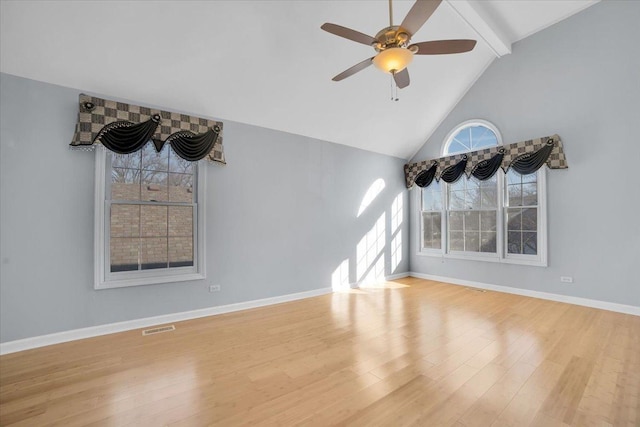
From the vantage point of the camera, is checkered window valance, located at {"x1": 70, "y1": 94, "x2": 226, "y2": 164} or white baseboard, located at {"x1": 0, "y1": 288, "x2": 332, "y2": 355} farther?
checkered window valance, located at {"x1": 70, "y1": 94, "x2": 226, "y2": 164}

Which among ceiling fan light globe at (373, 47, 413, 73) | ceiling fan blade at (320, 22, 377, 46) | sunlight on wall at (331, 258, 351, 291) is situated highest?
ceiling fan blade at (320, 22, 377, 46)

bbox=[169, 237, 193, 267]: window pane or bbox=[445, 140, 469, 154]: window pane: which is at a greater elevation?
bbox=[445, 140, 469, 154]: window pane

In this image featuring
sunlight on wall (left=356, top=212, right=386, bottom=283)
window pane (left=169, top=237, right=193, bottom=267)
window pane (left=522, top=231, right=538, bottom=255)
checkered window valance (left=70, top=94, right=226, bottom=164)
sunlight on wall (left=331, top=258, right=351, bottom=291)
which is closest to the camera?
checkered window valance (left=70, top=94, right=226, bottom=164)

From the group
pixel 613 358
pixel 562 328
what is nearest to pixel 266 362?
pixel 613 358

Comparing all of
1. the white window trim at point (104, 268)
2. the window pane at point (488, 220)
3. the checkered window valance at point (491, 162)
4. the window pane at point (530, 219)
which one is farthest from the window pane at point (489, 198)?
the white window trim at point (104, 268)

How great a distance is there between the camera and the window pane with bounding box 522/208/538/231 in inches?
179

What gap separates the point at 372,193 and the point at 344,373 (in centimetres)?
389

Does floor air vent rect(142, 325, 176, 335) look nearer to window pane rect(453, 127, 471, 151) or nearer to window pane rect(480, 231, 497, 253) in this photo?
window pane rect(480, 231, 497, 253)

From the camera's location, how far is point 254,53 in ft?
10.8

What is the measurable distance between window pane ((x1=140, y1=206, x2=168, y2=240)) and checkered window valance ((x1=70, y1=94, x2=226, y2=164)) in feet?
2.41

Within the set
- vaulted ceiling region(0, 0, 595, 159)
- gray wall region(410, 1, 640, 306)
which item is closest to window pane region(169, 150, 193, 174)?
vaulted ceiling region(0, 0, 595, 159)

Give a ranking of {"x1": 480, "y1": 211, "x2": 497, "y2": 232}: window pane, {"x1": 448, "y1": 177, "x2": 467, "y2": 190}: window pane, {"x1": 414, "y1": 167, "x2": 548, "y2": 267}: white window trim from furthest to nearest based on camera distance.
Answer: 1. {"x1": 448, "y1": 177, "x2": 467, "y2": 190}: window pane
2. {"x1": 480, "y1": 211, "x2": 497, "y2": 232}: window pane
3. {"x1": 414, "y1": 167, "x2": 548, "y2": 267}: white window trim

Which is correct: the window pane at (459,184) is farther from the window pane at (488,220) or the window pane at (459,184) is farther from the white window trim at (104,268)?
the white window trim at (104,268)

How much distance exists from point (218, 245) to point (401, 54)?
3.12m
